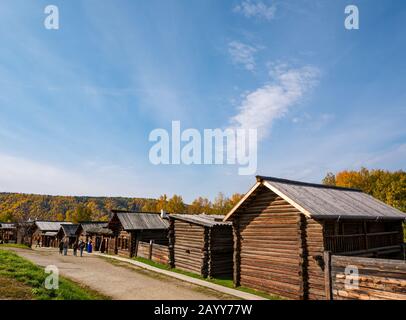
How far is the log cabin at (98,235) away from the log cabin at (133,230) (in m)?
1.41

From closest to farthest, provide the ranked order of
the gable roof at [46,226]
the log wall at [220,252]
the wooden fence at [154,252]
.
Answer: the log wall at [220,252] → the wooden fence at [154,252] → the gable roof at [46,226]

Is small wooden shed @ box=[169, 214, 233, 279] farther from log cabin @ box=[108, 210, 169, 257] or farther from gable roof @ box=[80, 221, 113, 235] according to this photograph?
gable roof @ box=[80, 221, 113, 235]

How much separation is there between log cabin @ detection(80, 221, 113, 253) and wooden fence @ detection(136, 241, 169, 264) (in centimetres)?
791

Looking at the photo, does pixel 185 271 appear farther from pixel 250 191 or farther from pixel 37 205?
pixel 37 205

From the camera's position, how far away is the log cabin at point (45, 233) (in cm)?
5899

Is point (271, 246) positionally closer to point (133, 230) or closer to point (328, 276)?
point (328, 276)

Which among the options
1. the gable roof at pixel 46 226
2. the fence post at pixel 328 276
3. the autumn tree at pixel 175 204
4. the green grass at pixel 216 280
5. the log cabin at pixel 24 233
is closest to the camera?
the fence post at pixel 328 276

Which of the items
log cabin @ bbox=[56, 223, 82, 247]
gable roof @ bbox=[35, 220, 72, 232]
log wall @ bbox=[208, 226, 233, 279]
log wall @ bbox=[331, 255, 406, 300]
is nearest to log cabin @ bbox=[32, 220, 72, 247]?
gable roof @ bbox=[35, 220, 72, 232]

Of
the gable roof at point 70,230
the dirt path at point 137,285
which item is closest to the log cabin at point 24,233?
the gable roof at point 70,230

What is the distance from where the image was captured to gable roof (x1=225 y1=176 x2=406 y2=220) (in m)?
15.0

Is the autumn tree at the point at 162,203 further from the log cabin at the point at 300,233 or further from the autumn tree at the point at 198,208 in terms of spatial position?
the log cabin at the point at 300,233

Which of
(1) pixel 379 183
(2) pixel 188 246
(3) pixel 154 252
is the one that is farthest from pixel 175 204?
(2) pixel 188 246

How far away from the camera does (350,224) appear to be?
16.7 meters
